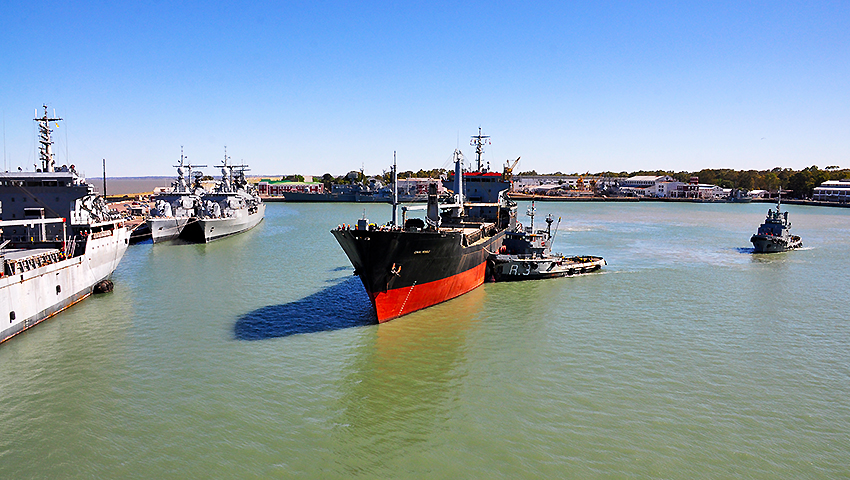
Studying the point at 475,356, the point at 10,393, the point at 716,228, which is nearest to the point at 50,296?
the point at 10,393

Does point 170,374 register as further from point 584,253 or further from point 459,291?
point 584,253

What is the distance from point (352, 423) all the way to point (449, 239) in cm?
1057

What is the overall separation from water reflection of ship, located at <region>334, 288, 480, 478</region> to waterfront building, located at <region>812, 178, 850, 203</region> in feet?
463

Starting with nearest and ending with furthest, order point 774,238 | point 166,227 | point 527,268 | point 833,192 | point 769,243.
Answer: point 527,268, point 774,238, point 769,243, point 166,227, point 833,192

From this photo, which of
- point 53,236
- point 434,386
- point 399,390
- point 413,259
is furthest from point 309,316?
point 53,236

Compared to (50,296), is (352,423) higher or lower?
lower

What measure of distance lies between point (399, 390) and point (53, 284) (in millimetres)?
16532

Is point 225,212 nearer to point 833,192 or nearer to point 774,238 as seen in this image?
point 774,238

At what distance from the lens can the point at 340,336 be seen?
18.6m

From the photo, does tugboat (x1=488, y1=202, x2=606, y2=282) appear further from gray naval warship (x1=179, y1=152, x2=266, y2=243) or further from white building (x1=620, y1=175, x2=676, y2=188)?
white building (x1=620, y1=175, x2=676, y2=188)

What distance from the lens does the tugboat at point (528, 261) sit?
28.7 metres

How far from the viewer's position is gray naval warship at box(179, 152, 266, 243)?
47719 millimetres

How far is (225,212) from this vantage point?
5472 cm

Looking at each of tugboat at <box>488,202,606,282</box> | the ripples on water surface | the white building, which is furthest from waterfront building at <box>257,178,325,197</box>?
tugboat at <box>488,202,606,282</box>
